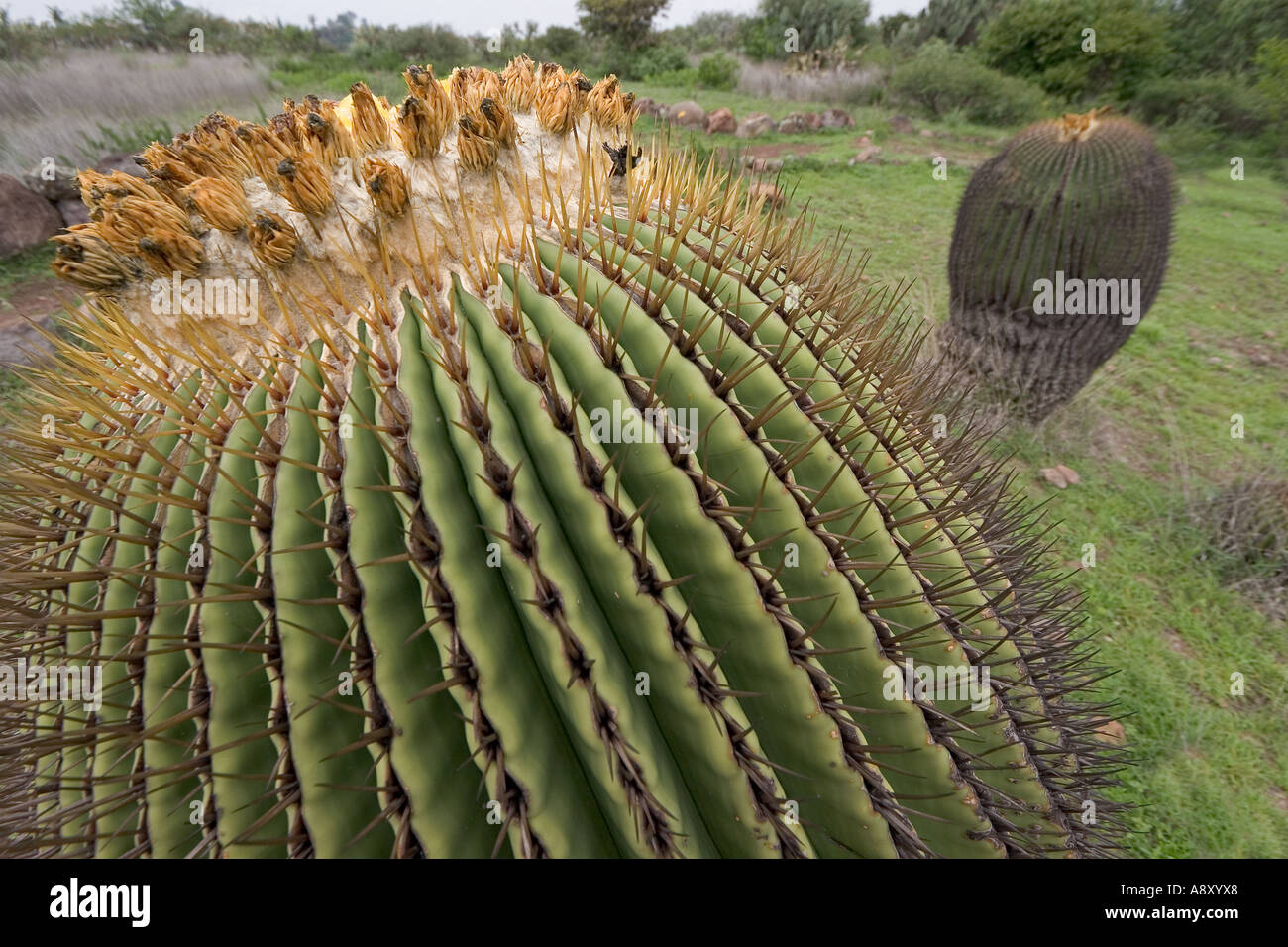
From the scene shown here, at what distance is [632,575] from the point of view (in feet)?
3.95

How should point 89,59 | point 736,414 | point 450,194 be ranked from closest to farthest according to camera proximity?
1. point 736,414
2. point 450,194
3. point 89,59

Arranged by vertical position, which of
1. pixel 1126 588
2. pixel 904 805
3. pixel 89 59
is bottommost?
pixel 1126 588

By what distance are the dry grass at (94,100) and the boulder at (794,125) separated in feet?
32.8

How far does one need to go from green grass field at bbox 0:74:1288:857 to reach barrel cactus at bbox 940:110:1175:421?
579mm

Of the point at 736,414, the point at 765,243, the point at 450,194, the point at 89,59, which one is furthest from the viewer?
the point at 89,59

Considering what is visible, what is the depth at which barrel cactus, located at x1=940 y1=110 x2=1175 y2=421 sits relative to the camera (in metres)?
5.50

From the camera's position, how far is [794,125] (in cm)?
1520

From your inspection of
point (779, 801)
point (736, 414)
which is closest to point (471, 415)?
point (736, 414)

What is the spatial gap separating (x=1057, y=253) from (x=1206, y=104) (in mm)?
19276

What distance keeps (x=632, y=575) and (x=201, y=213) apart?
116cm

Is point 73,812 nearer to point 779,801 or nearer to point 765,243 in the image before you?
point 779,801

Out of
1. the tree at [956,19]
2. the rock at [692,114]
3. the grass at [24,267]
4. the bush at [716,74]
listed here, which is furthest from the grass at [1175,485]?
the tree at [956,19]

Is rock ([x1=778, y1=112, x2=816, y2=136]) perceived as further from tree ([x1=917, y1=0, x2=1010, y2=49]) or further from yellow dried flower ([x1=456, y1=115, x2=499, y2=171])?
tree ([x1=917, y1=0, x2=1010, y2=49])

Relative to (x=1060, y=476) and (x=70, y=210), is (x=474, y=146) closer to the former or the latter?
(x=1060, y=476)
